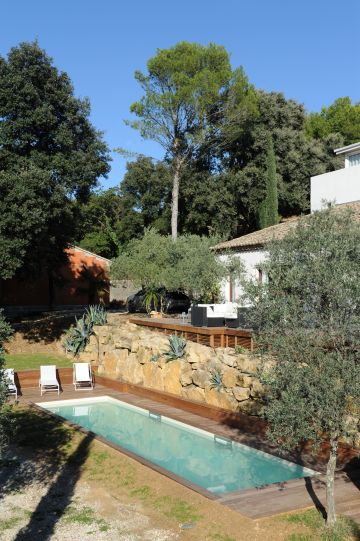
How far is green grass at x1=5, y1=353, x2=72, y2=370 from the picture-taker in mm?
19506

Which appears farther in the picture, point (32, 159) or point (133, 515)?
point (32, 159)

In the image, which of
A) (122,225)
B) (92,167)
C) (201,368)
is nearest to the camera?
(201,368)

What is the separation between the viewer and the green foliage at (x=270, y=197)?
39.6 metres

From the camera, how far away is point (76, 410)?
15203mm

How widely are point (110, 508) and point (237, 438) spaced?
13.1 feet

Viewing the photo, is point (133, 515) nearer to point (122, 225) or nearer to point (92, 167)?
point (92, 167)

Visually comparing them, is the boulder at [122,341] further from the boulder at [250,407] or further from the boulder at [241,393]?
the boulder at [250,407]

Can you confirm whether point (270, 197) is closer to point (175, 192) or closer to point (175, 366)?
point (175, 192)

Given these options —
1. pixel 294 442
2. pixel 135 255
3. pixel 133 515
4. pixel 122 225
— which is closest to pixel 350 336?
pixel 294 442

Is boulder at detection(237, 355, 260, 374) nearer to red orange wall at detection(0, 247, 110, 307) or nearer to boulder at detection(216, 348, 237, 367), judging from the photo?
boulder at detection(216, 348, 237, 367)

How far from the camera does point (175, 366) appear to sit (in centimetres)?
1555

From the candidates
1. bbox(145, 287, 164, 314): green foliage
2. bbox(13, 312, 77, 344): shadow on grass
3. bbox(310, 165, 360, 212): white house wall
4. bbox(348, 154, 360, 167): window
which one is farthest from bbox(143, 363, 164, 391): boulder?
bbox(348, 154, 360, 167): window

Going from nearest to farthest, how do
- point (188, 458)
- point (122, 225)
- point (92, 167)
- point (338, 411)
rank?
Answer: point (338, 411)
point (188, 458)
point (92, 167)
point (122, 225)

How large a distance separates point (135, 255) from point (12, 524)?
61.2 feet
